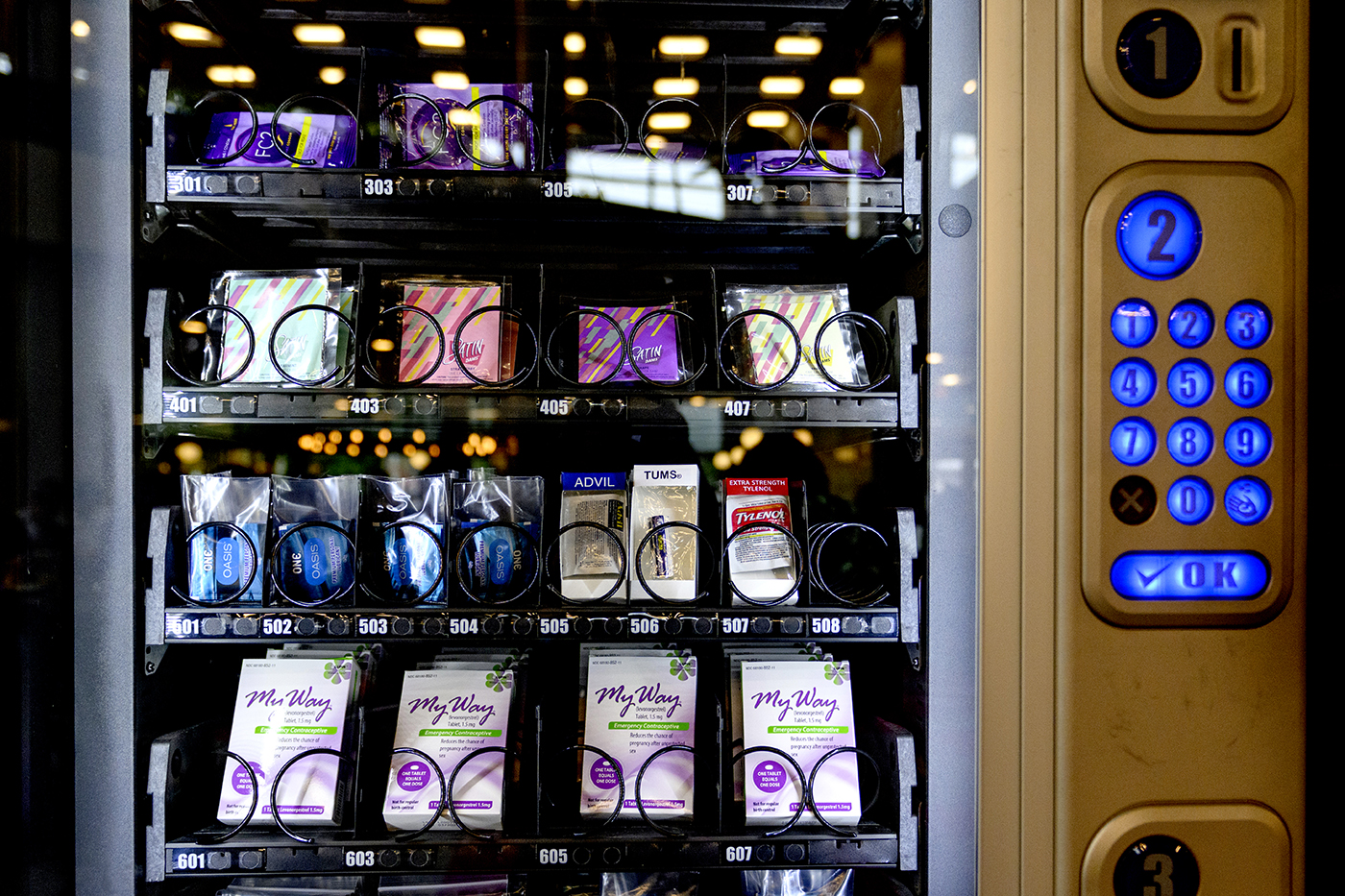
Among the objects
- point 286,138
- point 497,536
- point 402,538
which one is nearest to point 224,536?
point 402,538

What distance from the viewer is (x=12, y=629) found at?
3.34ft

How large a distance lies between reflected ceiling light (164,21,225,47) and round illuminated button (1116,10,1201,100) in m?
1.31

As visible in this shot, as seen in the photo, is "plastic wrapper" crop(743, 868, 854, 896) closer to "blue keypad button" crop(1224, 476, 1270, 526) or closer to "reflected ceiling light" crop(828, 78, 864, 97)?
"blue keypad button" crop(1224, 476, 1270, 526)

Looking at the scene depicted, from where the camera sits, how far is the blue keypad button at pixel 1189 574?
0.79m

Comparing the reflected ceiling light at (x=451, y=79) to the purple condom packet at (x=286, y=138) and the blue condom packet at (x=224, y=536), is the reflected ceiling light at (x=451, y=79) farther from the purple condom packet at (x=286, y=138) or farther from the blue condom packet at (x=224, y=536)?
the blue condom packet at (x=224, y=536)

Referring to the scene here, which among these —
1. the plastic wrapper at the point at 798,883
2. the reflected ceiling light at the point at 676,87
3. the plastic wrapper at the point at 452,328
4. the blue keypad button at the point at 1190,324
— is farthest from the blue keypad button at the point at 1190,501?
the reflected ceiling light at the point at 676,87

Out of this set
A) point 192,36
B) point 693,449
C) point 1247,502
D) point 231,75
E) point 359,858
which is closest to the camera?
point 1247,502

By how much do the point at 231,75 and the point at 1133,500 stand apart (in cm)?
151

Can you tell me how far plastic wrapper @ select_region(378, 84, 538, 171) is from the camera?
1319mm

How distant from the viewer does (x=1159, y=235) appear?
80cm

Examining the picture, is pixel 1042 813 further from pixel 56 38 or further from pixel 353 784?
pixel 56 38

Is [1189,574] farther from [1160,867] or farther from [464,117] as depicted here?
[464,117]

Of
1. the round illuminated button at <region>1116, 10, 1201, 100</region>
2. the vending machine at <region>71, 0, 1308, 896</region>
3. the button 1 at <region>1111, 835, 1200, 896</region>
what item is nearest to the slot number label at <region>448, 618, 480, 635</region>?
the vending machine at <region>71, 0, 1308, 896</region>

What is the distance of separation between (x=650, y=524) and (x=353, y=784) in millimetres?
620
